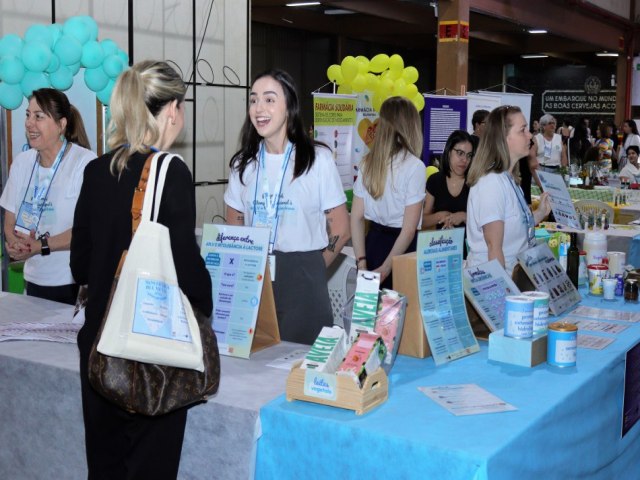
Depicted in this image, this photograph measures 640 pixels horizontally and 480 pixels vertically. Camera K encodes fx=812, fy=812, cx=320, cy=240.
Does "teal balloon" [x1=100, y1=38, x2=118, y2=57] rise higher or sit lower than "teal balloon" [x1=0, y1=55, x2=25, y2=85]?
higher

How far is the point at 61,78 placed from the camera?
4402 millimetres

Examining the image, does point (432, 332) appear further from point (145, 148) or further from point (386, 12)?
point (386, 12)

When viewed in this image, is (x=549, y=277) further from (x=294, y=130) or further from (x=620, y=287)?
(x=294, y=130)

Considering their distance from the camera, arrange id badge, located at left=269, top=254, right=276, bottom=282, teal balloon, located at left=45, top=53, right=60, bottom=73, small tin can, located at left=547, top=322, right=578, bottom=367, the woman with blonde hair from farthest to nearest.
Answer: teal balloon, located at left=45, top=53, right=60, bottom=73 → id badge, located at left=269, top=254, right=276, bottom=282 → small tin can, located at left=547, top=322, right=578, bottom=367 → the woman with blonde hair

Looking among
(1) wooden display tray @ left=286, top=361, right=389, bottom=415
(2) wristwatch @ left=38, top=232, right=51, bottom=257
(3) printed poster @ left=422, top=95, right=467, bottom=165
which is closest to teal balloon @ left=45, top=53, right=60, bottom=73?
(2) wristwatch @ left=38, top=232, right=51, bottom=257

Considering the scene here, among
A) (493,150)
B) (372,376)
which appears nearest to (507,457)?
(372,376)

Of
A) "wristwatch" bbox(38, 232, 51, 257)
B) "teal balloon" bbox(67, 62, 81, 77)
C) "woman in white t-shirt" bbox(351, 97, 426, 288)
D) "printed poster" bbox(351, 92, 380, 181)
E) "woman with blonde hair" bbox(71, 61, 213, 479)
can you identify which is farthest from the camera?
"printed poster" bbox(351, 92, 380, 181)

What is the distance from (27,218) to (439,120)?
555cm

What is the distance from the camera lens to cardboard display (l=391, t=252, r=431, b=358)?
82.7 inches

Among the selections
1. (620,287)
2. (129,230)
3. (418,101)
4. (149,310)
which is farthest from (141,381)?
(418,101)

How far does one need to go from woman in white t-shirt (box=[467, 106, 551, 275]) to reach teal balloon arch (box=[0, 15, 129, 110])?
7.71 ft

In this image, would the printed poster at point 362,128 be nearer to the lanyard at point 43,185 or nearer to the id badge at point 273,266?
the lanyard at point 43,185

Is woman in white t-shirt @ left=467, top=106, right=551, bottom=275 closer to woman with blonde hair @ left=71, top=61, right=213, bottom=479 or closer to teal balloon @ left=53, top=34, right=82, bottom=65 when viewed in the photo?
woman with blonde hair @ left=71, top=61, right=213, bottom=479

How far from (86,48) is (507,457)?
3.65m
